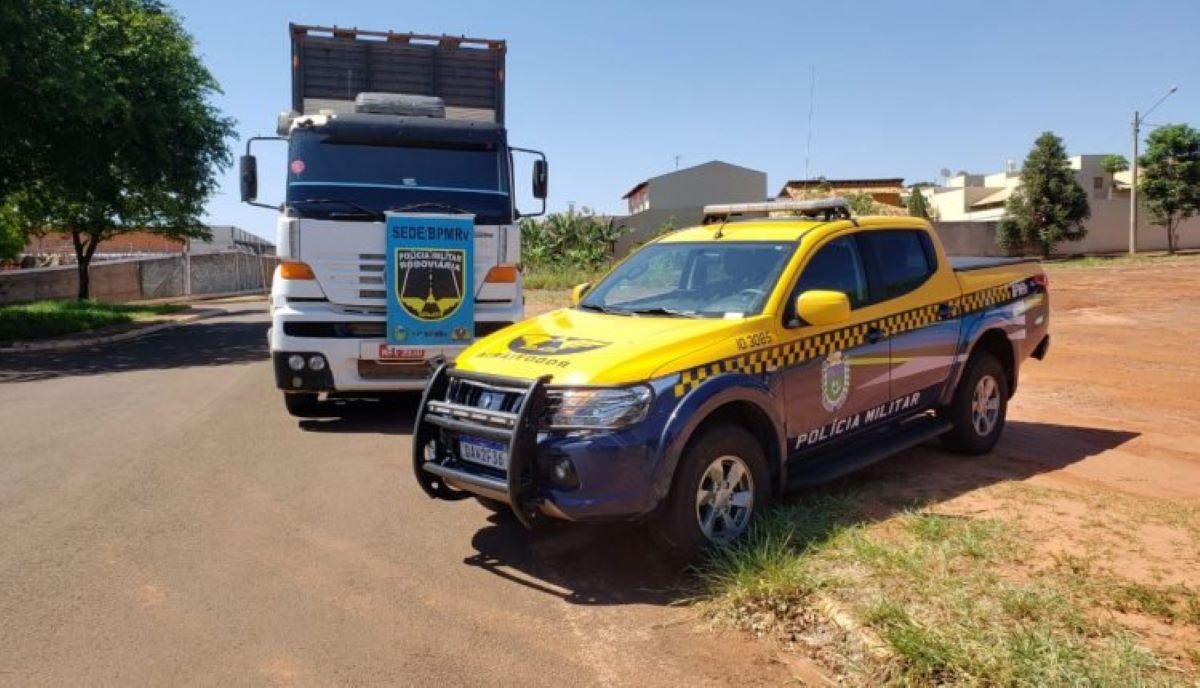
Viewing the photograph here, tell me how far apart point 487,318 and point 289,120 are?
301 cm

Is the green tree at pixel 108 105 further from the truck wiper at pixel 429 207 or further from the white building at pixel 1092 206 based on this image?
the white building at pixel 1092 206

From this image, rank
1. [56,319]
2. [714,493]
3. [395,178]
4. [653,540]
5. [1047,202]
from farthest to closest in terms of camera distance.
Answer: [1047,202] → [56,319] → [395,178] → [714,493] → [653,540]

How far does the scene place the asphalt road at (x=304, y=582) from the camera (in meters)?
3.73

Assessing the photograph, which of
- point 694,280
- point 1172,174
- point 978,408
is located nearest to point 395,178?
point 694,280

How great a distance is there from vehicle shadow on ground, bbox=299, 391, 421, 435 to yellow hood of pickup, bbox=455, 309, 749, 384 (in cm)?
339

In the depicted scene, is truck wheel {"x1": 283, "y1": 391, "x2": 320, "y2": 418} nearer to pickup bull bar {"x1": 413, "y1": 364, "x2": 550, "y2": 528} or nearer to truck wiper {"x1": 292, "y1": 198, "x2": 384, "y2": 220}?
truck wiper {"x1": 292, "y1": 198, "x2": 384, "y2": 220}

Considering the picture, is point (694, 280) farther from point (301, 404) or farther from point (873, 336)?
point (301, 404)

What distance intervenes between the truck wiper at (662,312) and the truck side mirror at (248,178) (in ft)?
16.2

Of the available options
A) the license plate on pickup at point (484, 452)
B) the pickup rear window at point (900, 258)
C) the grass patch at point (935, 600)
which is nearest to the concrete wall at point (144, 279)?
the license plate on pickup at point (484, 452)

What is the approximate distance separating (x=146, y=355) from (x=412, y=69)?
9048 millimetres

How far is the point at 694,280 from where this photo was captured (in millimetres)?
5680

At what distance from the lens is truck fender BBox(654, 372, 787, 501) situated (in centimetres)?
431

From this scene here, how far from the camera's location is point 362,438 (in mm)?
8023

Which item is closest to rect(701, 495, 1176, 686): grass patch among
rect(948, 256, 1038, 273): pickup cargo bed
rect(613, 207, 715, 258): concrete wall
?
rect(948, 256, 1038, 273): pickup cargo bed
